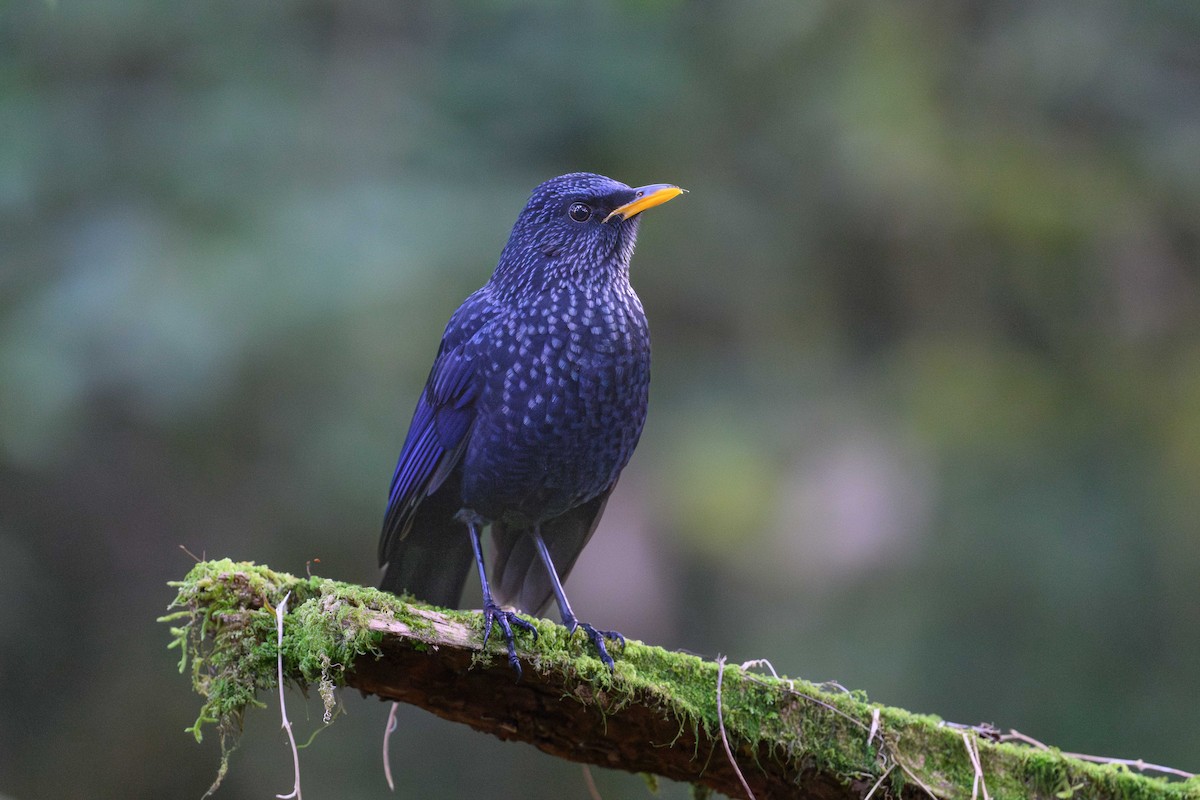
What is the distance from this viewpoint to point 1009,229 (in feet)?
23.5

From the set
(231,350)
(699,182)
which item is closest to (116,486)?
(231,350)

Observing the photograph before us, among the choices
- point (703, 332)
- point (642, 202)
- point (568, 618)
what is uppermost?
A: point (703, 332)

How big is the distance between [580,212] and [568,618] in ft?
4.44

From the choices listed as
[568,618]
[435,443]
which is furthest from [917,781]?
[435,443]

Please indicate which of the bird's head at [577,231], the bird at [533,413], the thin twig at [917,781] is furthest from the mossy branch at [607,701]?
the bird's head at [577,231]

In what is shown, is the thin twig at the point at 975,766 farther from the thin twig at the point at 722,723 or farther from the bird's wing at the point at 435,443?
the bird's wing at the point at 435,443

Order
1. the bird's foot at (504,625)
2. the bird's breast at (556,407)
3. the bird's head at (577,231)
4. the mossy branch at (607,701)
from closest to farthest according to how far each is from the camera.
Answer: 1. the mossy branch at (607,701)
2. the bird's foot at (504,625)
3. the bird's breast at (556,407)
4. the bird's head at (577,231)

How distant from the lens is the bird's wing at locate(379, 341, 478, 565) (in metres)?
3.79

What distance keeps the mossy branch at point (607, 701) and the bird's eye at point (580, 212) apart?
1404mm

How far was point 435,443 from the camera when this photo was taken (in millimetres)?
3812

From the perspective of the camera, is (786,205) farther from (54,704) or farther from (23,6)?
(54,704)

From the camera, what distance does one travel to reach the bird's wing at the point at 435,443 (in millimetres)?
3791

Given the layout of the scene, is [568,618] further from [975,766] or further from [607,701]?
[975,766]

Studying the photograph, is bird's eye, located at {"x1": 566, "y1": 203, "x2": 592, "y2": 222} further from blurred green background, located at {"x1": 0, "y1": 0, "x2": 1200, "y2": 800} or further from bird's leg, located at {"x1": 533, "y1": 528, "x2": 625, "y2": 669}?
blurred green background, located at {"x1": 0, "y1": 0, "x2": 1200, "y2": 800}
